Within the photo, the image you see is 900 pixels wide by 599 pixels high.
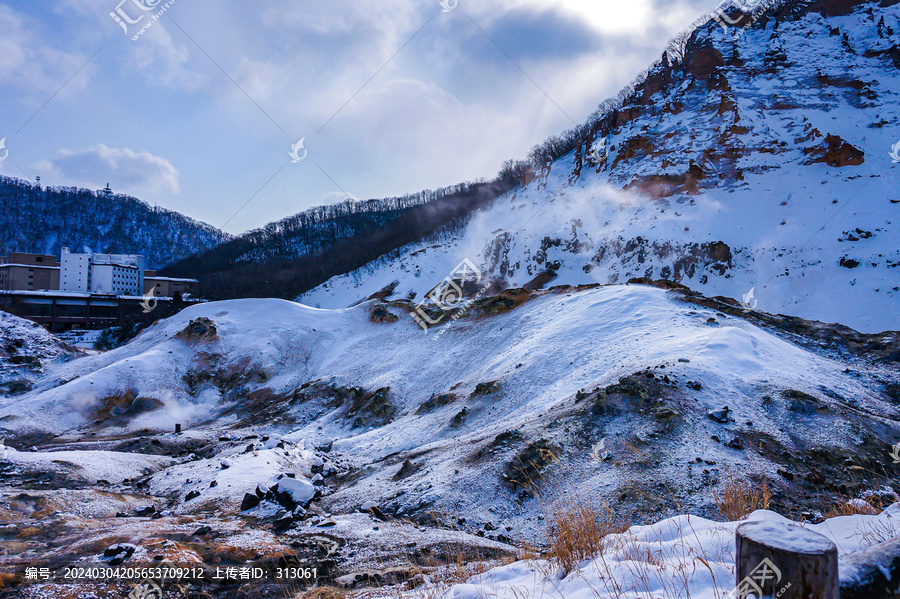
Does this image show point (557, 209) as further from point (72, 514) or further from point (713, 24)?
point (72, 514)

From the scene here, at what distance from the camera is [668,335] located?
14258 mm

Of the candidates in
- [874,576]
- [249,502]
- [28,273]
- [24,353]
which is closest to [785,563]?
[874,576]

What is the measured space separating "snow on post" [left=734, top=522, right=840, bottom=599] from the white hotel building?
87.5 metres

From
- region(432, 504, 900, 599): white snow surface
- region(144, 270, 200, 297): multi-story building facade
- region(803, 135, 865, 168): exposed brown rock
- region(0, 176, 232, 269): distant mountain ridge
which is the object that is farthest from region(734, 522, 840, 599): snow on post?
region(0, 176, 232, 269): distant mountain ridge

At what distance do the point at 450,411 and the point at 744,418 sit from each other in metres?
8.76

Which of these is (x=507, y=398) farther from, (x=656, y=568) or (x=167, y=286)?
(x=167, y=286)

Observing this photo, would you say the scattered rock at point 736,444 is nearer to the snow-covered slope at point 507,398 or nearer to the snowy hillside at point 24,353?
the snow-covered slope at point 507,398

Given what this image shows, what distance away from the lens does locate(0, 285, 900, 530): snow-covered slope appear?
894cm

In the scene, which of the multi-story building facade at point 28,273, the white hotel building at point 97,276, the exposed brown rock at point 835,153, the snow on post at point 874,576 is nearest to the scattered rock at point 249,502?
the snow on post at point 874,576

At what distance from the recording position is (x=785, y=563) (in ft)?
A: 6.09

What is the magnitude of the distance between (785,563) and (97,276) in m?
96.9

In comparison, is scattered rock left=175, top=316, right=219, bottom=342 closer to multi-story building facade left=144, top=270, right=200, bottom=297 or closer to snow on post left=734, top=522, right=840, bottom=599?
snow on post left=734, top=522, right=840, bottom=599

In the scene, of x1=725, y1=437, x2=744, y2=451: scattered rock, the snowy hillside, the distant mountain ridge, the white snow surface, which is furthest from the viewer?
the distant mountain ridge

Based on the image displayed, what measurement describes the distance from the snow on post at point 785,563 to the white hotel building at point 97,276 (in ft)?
287
